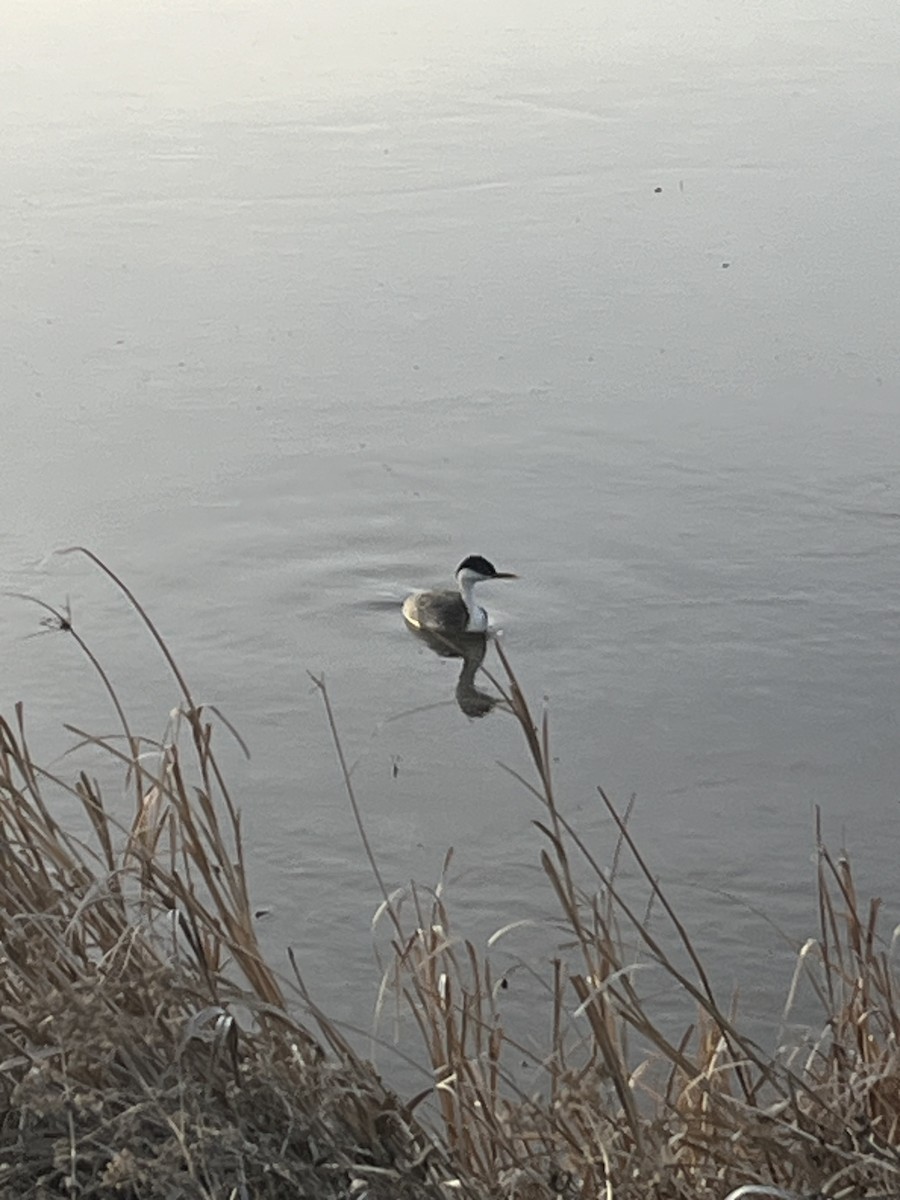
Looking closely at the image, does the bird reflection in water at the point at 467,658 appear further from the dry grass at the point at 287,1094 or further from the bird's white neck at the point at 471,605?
the dry grass at the point at 287,1094

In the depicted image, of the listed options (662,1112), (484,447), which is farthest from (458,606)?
(662,1112)

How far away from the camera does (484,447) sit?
7625mm

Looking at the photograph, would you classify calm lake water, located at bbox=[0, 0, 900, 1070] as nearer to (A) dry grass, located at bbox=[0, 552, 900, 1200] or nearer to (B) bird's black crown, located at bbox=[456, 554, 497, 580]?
(B) bird's black crown, located at bbox=[456, 554, 497, 580]

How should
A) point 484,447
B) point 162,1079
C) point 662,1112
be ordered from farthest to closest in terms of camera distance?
1. point 484,447
2. point 662,1112
3. point 162,1079

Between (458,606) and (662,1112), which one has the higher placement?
(662,1112)

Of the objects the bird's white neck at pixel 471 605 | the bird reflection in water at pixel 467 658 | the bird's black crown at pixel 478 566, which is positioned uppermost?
the bird's black crown at pixel 478 566

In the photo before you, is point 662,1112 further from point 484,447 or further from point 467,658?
point 484,447

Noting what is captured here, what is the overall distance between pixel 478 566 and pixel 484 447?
1050 mm

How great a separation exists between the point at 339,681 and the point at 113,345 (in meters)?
2.84

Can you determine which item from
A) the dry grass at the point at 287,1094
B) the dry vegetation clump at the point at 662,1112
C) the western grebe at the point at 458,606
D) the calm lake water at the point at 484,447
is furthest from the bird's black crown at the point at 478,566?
the dry grass at the point at 287,1094

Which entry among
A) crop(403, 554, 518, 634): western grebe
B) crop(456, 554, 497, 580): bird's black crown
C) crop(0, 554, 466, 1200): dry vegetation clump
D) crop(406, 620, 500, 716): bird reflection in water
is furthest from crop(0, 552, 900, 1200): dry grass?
crop(456, 554, 497, 580): bird's black crown

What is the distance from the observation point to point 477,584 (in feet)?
22.3

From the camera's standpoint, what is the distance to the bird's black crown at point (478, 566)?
21.9ft

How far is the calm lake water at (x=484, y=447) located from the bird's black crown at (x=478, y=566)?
0.48ft
